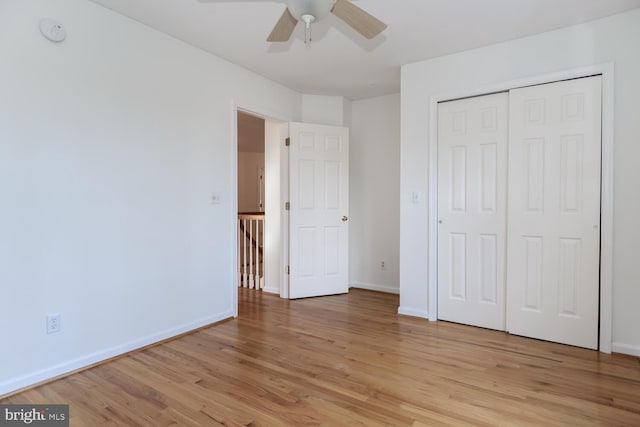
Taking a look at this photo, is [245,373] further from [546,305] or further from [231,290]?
[546,305]

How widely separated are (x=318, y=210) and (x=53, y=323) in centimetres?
281

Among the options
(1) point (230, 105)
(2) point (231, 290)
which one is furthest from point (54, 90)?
(2) point (231, 290)

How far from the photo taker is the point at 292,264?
4262mm

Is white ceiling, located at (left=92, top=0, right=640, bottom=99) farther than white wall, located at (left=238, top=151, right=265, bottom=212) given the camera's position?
No

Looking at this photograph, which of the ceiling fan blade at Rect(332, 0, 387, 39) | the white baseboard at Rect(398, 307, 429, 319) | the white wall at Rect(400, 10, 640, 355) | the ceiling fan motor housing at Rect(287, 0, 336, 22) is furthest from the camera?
the white baseboard at Rect(398, 307, 429, 319)

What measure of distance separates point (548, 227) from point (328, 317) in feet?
7.05

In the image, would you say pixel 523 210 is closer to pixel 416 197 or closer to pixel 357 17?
pixel 416 197

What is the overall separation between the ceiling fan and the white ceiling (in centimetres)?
58

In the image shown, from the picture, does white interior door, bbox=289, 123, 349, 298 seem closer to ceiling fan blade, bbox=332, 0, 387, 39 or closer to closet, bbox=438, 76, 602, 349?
closet, bbox=438, 76, 602, 349

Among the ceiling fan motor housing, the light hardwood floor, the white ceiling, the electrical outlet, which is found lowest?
the light hardwood floor

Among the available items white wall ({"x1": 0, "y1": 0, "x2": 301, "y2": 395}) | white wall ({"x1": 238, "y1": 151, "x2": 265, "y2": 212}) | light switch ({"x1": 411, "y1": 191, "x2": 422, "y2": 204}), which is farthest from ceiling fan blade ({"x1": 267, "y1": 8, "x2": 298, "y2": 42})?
white wall ({"x1": 238, "y1": 151, "x2": 265, "y2": 212})

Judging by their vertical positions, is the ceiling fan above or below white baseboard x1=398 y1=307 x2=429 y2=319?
above

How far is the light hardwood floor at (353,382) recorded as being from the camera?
1.89 metres

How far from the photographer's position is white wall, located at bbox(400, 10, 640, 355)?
262 centimetres
